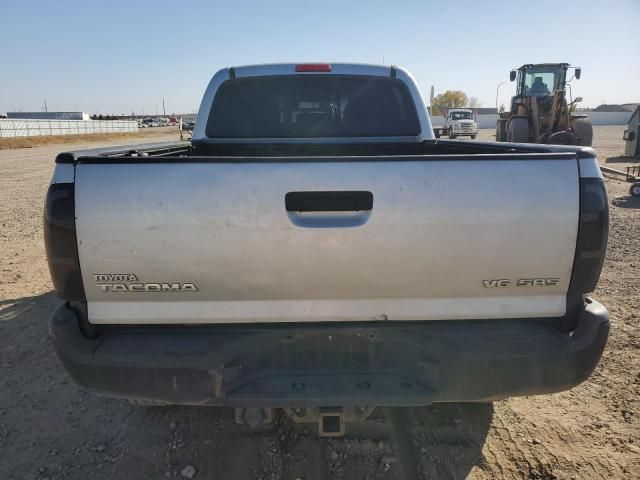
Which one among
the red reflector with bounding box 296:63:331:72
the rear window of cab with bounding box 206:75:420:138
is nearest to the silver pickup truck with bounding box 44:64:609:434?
the rear window of cab with bounding box 206:75:420:138

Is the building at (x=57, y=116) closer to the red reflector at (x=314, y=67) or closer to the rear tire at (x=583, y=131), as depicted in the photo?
the rear tire at (x=583, y=131)

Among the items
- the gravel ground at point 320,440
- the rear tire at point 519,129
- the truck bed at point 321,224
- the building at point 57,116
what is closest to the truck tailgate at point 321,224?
the truck bed at point 321,224

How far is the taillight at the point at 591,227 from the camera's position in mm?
1845

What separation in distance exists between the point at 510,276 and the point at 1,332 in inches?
169

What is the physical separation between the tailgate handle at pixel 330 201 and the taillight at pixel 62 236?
881 mm

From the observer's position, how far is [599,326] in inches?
77.4

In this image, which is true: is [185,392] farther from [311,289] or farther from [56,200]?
[56,200]

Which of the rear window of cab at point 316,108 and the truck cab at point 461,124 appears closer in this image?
the rear window of cab at point 316,108

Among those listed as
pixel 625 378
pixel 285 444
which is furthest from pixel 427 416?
pixel 625 378

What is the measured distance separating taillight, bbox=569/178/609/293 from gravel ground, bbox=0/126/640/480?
48.4 inches

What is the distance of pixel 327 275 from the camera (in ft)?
6.11

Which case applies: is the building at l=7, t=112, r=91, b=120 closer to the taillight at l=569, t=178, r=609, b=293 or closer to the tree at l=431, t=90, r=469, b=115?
the tree at l=431, t=90, r=469, b=115

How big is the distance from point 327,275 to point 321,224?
21cm

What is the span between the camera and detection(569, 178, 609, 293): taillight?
6.05 ft
